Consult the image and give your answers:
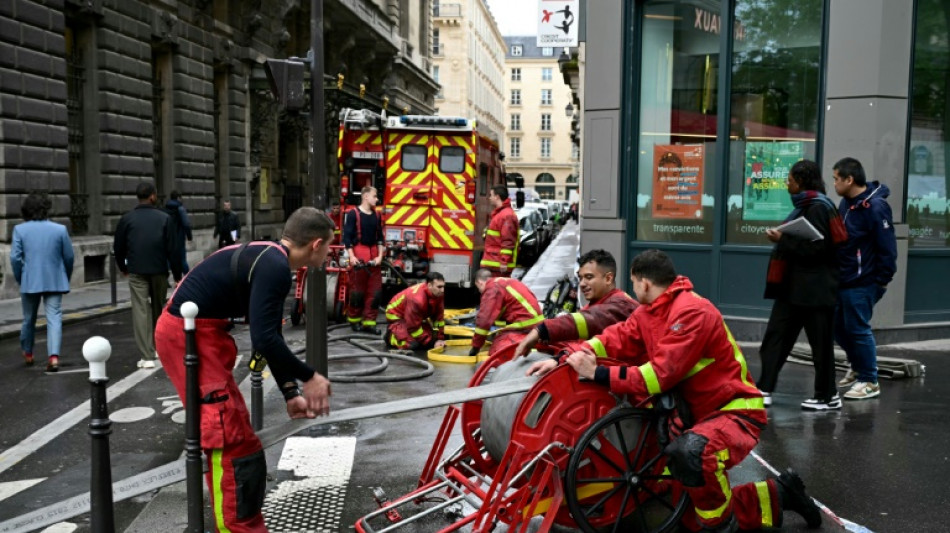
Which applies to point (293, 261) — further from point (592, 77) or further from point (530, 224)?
point (530, 224)

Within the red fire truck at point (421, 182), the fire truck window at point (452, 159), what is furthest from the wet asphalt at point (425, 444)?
the fire truck window at point (452, 159)

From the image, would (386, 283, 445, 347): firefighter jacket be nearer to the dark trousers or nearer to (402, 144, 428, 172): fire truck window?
the dark trousers

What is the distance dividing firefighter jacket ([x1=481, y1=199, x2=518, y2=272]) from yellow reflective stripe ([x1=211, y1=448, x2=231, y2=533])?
841 centimetres

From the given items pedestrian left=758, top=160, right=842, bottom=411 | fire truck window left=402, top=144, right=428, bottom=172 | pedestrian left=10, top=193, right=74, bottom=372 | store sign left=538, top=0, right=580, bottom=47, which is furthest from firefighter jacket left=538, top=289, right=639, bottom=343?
store sign left=538, top=0, right=580, bottom=47

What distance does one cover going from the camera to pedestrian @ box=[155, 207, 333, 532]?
369cm

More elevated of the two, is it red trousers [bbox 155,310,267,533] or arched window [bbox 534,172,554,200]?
arched window [bbox 534,172,554,200]

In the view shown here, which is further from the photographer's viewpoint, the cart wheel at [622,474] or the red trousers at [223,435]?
the cart wheel at [622,474]

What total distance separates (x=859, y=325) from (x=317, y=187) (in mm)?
4650

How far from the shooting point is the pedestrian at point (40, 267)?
8969 millimetres

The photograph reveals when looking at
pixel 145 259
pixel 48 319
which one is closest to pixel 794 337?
pixel 145 259

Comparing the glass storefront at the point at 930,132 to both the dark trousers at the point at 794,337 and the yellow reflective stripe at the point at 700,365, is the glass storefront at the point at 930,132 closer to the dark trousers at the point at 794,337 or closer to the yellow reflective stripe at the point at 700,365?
the dark trousers at the point at 794,337

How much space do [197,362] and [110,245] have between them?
16.1 meters

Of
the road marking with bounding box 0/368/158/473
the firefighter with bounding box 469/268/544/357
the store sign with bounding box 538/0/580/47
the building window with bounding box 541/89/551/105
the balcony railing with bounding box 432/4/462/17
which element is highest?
the balcony railing with bounding box 432/4/462/17

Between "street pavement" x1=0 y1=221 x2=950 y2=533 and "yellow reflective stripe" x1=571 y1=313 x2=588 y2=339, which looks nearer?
"street pavement" x1=0 y1=221 x2=950 y2=533
